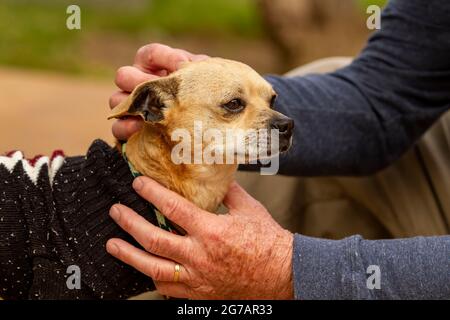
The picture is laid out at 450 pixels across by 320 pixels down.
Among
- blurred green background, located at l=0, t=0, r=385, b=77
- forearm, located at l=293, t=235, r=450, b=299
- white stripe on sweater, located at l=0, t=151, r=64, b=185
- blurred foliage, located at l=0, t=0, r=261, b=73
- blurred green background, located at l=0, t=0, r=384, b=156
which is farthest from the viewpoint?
blurred foliage, located at l=0, t=0, r=261, b=73

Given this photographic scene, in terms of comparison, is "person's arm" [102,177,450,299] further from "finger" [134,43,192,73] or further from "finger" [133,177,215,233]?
"finger" [134,43,192,73]

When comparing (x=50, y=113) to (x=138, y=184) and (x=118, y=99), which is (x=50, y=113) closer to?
(x=118, y=99)

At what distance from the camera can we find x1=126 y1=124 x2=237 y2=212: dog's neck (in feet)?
4.47

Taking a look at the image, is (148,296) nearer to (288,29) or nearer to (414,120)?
(414,120)

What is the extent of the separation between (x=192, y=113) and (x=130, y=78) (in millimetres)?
A: 154

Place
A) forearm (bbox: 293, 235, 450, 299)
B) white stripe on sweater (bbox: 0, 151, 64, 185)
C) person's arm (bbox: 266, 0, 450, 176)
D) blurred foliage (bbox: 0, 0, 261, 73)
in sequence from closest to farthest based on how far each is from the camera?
forearm (bbox: 293, 235, 450, 299), white stripe on sweater (bbox: 0, 151, 64, 185), person's arm (bbox: 266, 0, 450, 176), blurred foliage (bbox: 0, 0, 261, 73)

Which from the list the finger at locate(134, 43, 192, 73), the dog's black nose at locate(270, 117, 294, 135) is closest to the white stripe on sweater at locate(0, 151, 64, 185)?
→ the finger at locate(134, 43, 192, 73)

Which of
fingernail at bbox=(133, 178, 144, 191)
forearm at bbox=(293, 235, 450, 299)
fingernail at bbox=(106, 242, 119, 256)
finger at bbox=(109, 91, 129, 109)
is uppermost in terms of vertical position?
finger at bbox=(109, 91, 129, 109)

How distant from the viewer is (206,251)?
130cm

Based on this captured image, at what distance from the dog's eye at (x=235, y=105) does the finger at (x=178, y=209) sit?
191 mm

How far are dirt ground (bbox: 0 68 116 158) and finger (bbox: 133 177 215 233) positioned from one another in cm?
176

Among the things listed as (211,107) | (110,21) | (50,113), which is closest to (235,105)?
(211,107)

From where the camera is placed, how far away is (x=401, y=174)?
1.84 m
